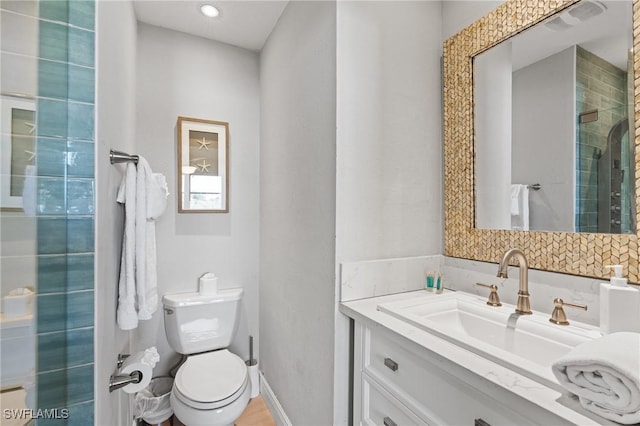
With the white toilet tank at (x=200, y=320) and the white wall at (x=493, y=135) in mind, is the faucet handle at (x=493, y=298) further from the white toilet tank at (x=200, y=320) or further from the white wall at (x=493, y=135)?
the white toilet tank at (x=200, y=320)

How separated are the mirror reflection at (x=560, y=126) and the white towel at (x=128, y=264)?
4.81ft

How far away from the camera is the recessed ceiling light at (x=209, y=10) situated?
1.72m

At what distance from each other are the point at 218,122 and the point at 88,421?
1.69 m

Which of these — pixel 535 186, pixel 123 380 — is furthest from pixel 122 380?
pixel 535 186

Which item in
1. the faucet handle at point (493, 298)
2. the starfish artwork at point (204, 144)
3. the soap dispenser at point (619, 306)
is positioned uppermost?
the starfish artwork at point (204, 144)

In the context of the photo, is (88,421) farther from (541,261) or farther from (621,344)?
(541,261)

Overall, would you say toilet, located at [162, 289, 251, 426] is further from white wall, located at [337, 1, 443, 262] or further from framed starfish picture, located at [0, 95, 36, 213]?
framed starfish picture, located at [0, 95, 36, 213]

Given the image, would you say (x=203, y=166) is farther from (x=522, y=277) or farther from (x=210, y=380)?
(x=522, y=277)

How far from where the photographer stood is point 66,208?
826 mm

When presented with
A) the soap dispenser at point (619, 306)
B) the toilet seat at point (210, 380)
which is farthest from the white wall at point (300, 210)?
the soap dispenser at point (619, 306)

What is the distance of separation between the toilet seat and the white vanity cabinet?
0.69 m

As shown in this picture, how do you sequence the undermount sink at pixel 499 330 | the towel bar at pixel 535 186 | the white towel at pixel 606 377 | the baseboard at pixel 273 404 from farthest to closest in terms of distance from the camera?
the baseboard at pixel 273 404
the towel bar at pixel 535 186
the undermount sink at pixel 499 330
the white towel at pixel 606 377

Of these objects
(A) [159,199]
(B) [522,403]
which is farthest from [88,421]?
(B) [522,403]

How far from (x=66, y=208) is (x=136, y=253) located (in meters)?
0.41
